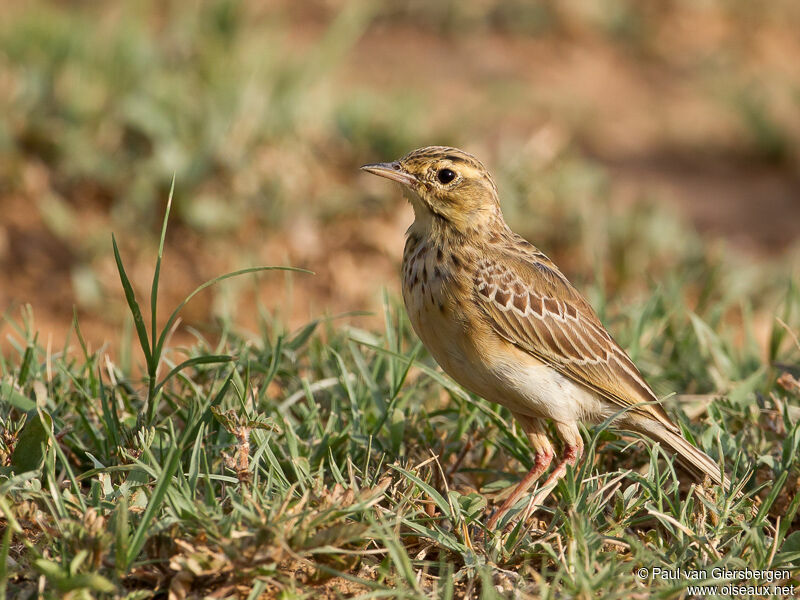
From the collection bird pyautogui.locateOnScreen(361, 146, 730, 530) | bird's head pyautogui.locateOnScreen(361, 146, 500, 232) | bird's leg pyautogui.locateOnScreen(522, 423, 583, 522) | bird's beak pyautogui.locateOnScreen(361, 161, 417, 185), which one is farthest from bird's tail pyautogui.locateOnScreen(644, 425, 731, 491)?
bird's beak pyautogui.locateOnScreen(361, 161, 417, 185)

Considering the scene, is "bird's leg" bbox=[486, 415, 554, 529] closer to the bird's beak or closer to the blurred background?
the bird's beak

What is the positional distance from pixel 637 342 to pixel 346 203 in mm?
3006

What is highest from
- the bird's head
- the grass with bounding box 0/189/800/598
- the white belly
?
the bird's head

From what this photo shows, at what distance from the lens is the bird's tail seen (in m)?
3.86

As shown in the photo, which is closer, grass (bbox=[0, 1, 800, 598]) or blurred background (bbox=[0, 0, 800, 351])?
grass (bbox=[0, 1, 800, 598])

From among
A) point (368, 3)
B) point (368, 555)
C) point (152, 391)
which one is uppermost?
point (368, 3)

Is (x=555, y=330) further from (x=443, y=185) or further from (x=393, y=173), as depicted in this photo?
(x=393, y=173)

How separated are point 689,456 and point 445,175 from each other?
1.52 metres

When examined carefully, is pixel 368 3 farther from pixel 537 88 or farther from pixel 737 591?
pixel 737 591

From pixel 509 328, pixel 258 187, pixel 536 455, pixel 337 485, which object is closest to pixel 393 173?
pixel 509 328

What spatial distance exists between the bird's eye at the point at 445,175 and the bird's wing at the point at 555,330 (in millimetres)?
388

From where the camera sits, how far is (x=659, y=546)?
11.7ft

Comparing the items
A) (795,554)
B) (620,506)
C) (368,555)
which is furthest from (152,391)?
(795,554)

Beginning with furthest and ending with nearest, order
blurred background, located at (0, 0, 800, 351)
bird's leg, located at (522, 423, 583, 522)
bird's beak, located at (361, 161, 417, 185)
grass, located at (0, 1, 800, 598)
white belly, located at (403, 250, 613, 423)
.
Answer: blurred background, located at (0, 0, 800, 351) → bird's beak, located at (361, 161, 417, 185) → bird's leg, located at (522, 423, 583, 522) → white belly, located at (403, 250, 613, 423) → grass, located at (0, 1, 800, 598)
